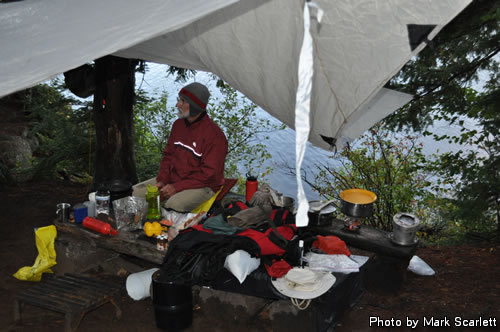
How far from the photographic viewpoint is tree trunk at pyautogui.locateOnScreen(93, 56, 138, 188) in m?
5.57

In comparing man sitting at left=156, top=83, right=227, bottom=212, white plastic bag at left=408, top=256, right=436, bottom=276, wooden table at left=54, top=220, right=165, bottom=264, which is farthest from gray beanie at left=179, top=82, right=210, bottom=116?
white plastic bag at left=408, top=256, right=436, bottom=276

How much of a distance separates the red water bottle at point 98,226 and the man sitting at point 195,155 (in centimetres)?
62

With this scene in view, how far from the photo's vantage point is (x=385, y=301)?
3.93 m

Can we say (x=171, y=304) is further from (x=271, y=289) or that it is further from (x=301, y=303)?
(x=301, y=303)

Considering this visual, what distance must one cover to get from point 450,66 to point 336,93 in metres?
2.85

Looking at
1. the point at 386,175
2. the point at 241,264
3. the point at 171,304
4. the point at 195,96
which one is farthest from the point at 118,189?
the point at 386,175

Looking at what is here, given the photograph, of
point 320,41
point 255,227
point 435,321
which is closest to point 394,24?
point 320,41

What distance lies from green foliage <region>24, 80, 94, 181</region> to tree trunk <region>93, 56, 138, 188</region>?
46 cm

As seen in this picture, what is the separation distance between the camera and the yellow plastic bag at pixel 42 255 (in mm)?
4020

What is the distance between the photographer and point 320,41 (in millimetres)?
2633

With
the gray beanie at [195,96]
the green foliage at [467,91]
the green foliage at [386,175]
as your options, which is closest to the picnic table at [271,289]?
the gray beanie at [195,96]

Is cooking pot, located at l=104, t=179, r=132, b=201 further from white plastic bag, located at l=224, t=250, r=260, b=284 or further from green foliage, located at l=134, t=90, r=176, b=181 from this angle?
green foliage, located at l=134, t=90, r=176, b=181

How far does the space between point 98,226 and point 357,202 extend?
2.20 metres

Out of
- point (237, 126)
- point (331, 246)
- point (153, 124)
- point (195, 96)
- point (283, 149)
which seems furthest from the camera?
point (283, 149)
